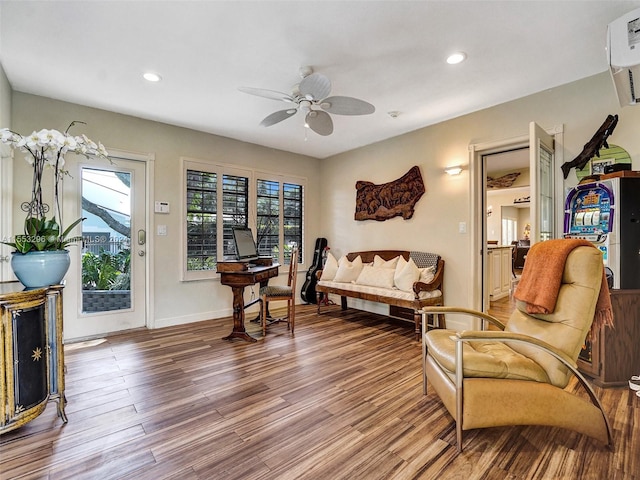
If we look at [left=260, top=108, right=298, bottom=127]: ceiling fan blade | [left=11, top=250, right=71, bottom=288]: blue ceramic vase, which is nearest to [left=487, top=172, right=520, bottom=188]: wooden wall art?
[left=260, top=108, right=298, bottom=127]: ceiling fan blade

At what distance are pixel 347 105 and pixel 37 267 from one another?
2.50 meters

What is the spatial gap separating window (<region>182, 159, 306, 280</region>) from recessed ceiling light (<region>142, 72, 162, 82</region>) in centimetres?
139

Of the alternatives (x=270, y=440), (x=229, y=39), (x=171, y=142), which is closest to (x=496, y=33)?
(x=229, y=39)

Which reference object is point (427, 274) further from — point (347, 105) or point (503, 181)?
point (503, 181)

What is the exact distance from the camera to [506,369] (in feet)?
5.59

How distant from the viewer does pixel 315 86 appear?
7.82 ft

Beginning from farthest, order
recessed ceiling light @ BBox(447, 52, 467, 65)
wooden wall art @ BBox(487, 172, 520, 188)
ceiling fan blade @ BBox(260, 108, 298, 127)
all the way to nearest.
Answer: wooden wall art @ BBox(487, 172, 520, 188) < ceiling fan blade @ BBox(260, 108, 298, 127) < recessed ceiling light @ BBox(447, 52, 467, 65)

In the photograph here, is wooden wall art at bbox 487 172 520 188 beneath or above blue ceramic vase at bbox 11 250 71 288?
above

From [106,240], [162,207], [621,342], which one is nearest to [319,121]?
[162,207]

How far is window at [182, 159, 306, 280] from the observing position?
4309 millimetres

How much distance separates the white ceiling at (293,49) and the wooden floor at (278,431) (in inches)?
104

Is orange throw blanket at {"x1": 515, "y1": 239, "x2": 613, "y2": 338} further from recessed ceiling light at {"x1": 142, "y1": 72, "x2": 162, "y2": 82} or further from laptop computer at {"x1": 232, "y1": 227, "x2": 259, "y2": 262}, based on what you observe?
recessed ceiling light at {"x1": 142, "y1": 72, "x2": 162, "y2": 82}

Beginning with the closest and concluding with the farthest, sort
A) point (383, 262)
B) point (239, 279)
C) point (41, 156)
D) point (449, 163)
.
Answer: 1. point (41, 156)
2. point (239, 279)
3. point (449, 163)
4. point (383, 262)

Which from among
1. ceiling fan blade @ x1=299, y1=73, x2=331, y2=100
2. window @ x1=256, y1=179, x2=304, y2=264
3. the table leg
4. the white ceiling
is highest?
the white ceiling
